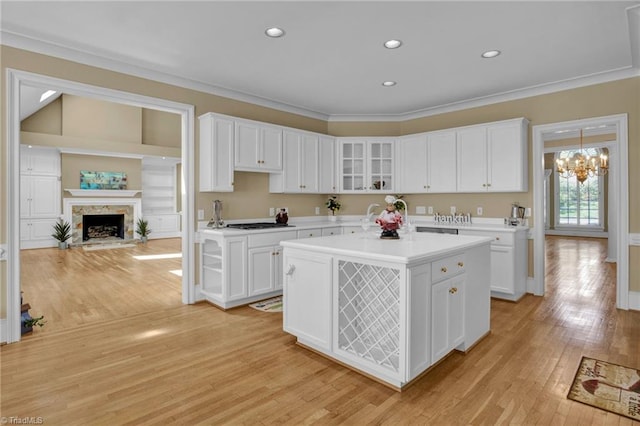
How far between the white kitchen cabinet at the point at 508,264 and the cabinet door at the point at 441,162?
3.19ft

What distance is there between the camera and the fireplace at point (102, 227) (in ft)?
33.0

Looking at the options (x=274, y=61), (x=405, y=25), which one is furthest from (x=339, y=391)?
(x=274, y=61)

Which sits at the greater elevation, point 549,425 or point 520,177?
point 520,177

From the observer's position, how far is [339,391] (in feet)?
7.50

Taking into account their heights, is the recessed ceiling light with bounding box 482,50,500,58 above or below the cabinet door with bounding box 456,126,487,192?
above

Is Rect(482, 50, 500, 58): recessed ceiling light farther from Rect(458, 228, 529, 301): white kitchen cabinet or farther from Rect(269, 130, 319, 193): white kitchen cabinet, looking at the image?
Rect(269, 130, 319, 193): white kitchen cabinet

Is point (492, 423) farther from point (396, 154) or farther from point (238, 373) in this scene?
point (396, 154)

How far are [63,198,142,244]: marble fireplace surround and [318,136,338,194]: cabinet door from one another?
7598 mm

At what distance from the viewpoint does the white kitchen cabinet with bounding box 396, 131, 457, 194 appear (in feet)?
16.6

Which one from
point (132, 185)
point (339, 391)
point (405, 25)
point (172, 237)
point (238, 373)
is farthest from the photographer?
point (172, 237)

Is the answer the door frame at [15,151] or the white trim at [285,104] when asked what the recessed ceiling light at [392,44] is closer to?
the white trim at [285,104]

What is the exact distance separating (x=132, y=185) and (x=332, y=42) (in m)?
9.42

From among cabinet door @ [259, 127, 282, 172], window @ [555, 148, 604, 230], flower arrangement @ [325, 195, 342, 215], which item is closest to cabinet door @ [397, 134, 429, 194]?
flower arrangement @ [325, 195, 342, 215]

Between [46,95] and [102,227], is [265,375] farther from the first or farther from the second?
[102,227]
